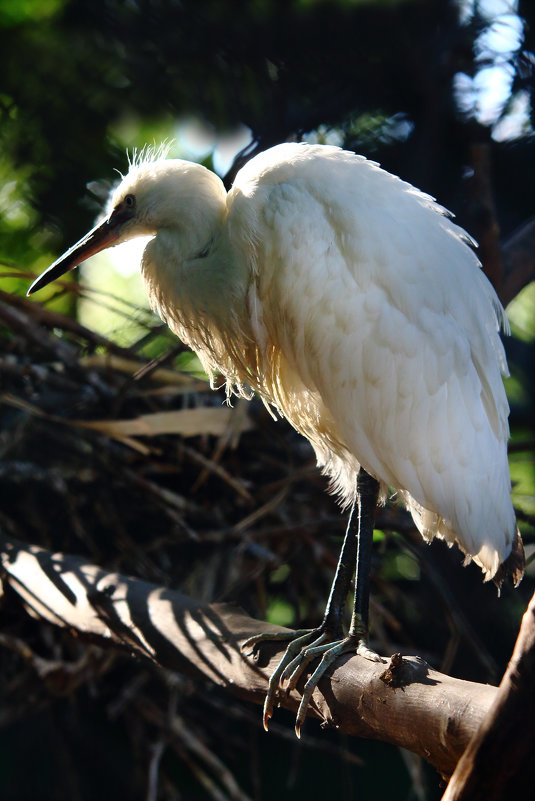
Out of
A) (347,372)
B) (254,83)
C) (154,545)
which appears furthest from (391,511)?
(254,83)

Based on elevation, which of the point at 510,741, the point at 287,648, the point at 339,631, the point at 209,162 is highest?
the point at 209,162

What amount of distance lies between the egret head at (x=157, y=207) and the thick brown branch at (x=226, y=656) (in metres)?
0.49

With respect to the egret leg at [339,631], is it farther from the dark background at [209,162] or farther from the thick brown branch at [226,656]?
the dark background at [209,162]

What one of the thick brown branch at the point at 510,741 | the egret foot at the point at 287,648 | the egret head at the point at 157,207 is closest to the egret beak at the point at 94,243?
the egret head at the point at 157,207

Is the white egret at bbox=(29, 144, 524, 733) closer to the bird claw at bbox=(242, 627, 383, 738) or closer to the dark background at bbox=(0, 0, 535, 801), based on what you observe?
the bird claw at bbox=(242, 627, 383, 738)

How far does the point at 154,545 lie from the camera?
1.60 metres

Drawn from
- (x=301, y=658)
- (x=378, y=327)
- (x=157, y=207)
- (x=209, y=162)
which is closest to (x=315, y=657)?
(x=301, y=658)

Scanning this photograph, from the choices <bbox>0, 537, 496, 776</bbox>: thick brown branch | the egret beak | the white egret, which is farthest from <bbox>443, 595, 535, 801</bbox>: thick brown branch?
the egret beak

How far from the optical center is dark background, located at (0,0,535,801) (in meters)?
1.53

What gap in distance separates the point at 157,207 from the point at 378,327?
0.42 m

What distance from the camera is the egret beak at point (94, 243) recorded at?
126 cm

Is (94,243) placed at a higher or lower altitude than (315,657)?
higher

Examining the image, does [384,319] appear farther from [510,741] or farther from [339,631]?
[510,741]

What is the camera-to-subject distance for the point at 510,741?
0.47m
